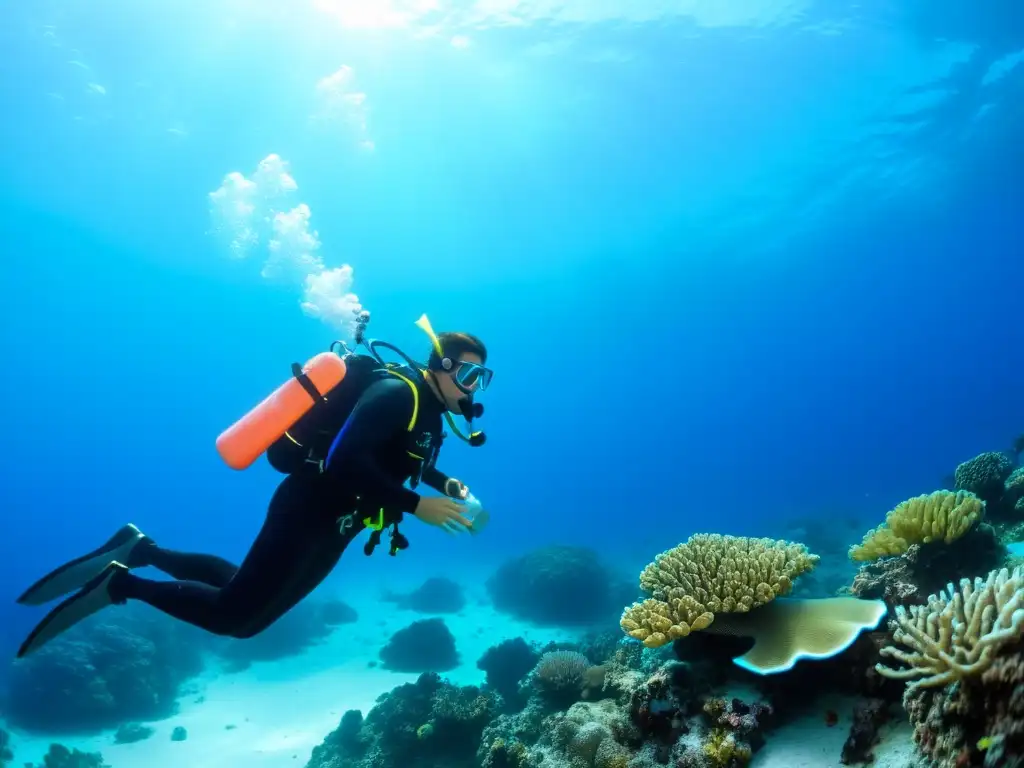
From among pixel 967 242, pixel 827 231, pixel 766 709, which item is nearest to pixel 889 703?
pixel 766 709

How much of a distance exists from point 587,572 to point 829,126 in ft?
117

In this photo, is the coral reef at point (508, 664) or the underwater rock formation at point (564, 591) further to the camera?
the underwater rock formation at point (564, 591)

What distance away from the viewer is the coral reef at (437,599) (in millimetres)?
26719

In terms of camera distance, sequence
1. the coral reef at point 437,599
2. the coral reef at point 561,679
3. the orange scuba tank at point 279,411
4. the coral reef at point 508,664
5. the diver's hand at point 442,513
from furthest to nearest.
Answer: the coral reef at point 437,599, the coral reef at point 508,664, the coral reef at point 561,679, the orange scuba tank at point 279,411, the diver's hand at point 442,513

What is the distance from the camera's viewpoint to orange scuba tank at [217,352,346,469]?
14.9 feet

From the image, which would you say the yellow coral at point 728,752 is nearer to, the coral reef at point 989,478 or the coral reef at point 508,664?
the coral reef at point 989,478

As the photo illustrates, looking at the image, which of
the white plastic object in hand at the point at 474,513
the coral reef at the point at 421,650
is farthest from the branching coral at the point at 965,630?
the coral reef at the point at 421,650

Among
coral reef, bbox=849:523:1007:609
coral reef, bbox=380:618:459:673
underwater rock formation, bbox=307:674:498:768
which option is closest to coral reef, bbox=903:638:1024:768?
coral reef, bbox=849:523:1007:609

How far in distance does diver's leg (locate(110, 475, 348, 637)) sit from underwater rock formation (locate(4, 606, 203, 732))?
1578cm

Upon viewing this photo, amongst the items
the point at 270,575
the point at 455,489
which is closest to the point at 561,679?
the point at 455,489

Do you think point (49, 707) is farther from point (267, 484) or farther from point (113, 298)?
point (267, 484)

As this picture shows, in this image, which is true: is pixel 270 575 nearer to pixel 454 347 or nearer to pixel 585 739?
pixel 454 347

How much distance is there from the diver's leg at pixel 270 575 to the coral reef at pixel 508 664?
9537 mm

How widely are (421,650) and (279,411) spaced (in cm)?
1574
